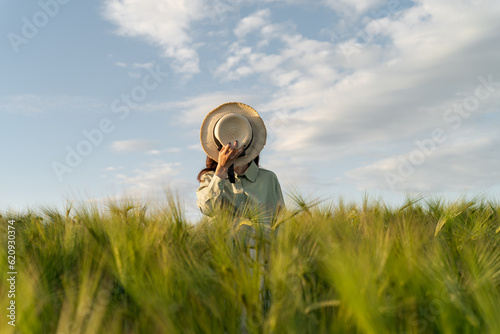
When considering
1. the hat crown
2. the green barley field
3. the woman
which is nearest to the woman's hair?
the woman

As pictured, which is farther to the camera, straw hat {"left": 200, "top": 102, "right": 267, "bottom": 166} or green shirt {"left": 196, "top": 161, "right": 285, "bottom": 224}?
straw hat {"left": 200, "top": 102, "right": 267, "bottom": 166}

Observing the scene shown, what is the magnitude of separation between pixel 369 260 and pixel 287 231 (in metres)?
0.42

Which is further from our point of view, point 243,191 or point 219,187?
point 243,191

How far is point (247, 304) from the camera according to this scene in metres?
1.67

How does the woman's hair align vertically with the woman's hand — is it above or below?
above

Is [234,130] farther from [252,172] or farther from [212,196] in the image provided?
[212,196]

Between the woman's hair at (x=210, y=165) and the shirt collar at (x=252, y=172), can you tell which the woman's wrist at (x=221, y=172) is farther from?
the woman's hair at (x=210, y=165)

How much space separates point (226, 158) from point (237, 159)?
1.25 feet

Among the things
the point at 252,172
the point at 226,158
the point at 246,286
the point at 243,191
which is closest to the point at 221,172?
the point at 226,158

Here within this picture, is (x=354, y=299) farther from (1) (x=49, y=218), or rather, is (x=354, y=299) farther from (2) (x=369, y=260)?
(1) (x=49, y=218)

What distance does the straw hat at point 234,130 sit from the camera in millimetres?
4066

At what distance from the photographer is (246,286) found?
1697mm

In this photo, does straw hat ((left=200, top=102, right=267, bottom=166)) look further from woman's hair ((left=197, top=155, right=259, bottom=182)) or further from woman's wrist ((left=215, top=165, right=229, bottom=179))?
woman's wrist ((left=215, top=165, right=229, bottom=179))

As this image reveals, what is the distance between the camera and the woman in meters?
3.82
